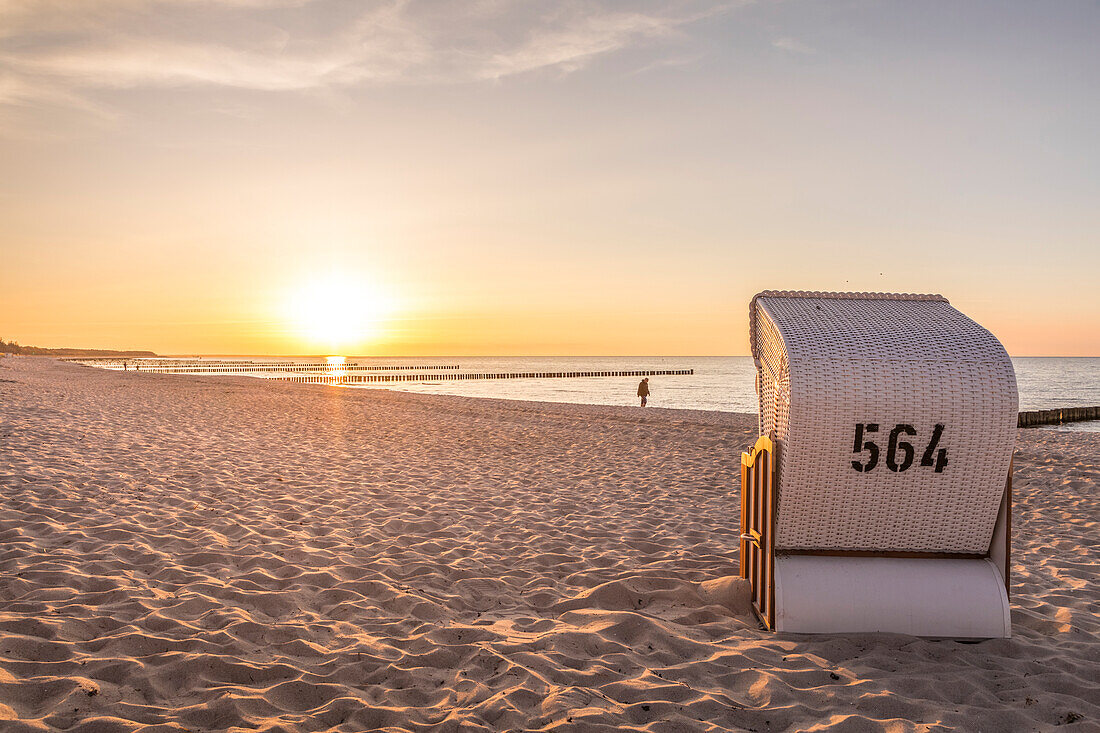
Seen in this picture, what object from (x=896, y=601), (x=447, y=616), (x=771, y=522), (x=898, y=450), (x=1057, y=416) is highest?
(x=898, y=450)

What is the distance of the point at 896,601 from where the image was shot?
3725mm

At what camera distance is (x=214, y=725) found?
108 inches

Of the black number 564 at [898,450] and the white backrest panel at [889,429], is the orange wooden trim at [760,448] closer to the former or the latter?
the white backrest panel at [889,429]

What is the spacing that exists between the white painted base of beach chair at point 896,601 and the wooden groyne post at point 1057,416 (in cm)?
2532

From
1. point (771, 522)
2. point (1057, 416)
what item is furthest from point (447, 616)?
point (1057, 416)

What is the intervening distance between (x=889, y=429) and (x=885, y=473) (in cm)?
A: 28

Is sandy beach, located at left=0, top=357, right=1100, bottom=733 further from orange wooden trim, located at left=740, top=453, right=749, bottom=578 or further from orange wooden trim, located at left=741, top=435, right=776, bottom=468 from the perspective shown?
orange wooden trim, located at left=741, top=435, right=776, bottom=468

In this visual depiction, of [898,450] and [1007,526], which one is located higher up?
[898,450]

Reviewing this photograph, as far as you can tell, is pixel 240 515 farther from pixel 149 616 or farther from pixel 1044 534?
pixel 1044 534

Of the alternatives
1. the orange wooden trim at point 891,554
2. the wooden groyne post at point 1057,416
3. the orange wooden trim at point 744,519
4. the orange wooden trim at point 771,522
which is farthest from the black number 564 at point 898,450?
the wooden groyne post at point 1057,416

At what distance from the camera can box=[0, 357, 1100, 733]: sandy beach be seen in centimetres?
291

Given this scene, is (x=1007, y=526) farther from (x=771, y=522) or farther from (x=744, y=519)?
(x=744, y=519)

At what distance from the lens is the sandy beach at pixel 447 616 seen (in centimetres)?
291

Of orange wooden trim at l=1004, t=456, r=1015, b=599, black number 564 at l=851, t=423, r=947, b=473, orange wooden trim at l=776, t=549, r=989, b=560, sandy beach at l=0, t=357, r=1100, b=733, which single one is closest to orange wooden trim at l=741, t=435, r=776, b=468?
black number 564 at l=851, t=423, r=947, b=473
